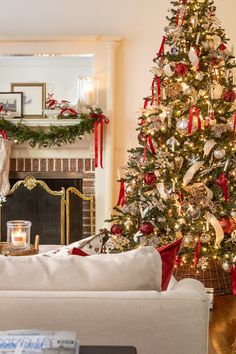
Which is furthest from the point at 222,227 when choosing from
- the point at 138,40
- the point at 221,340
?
the point at 138,40

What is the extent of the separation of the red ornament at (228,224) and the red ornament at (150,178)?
598mm

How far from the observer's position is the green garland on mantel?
5072 millimetres

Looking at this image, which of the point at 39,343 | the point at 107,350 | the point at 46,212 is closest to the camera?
the point at 39,343

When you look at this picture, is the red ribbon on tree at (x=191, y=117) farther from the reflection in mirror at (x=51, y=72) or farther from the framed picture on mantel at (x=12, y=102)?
the framed picture on mantel at (x=12, y=102)

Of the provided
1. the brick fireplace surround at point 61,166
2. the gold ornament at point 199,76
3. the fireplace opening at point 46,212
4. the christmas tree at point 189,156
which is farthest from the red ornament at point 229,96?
the fireplace opening at point 46,212

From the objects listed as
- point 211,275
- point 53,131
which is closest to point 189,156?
point 211,275

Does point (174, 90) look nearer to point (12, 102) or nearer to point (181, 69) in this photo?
point (181, 69)

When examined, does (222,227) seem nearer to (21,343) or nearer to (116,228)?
(116,228)

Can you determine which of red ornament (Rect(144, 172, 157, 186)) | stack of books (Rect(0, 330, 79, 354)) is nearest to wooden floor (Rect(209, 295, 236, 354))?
red ornament (Rect(144, 172, 157, 186))

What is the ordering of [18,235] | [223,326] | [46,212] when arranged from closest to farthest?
[223,326]
[18,235]
[46,212]

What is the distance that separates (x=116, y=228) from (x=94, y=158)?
1420 mm

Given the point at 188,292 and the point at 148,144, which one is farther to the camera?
the point at 148,144

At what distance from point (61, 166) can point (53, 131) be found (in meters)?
0.42

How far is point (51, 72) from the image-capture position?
211 inches
